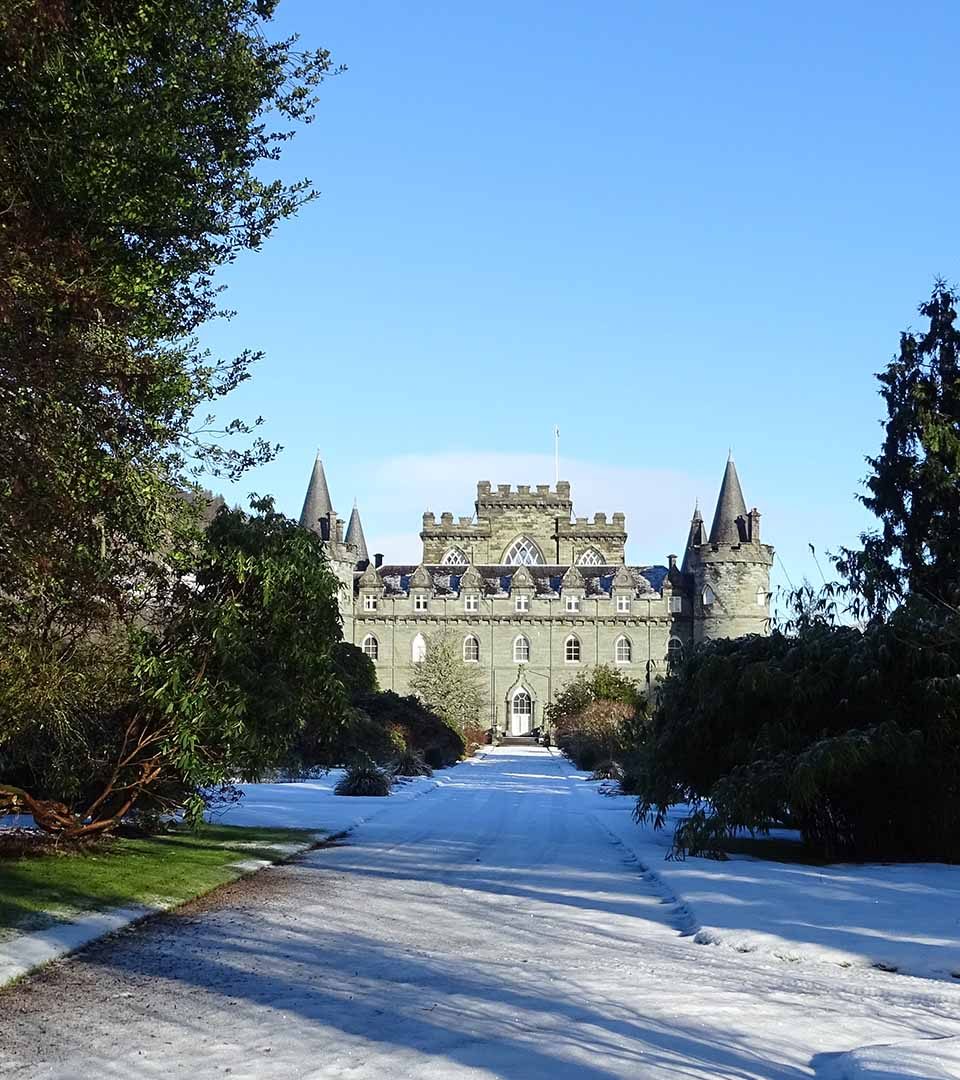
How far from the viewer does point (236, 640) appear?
47.7 ft

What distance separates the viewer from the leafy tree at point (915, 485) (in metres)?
24.9

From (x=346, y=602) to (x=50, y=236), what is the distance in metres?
73.3

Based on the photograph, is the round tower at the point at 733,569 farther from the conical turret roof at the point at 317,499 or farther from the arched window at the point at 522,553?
the conical turret roof at the point at 317,499

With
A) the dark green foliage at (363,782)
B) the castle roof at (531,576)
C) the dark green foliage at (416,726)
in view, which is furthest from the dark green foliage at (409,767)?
the castle roof at (531,576)

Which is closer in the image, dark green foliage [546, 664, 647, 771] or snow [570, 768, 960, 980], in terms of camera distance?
snow [570, 768, 960, 980]

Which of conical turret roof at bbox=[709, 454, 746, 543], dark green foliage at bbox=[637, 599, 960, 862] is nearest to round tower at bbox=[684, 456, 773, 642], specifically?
conical turret roof at bbox=[709, 454, 746, 543]

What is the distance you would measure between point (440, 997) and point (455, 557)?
81596mm

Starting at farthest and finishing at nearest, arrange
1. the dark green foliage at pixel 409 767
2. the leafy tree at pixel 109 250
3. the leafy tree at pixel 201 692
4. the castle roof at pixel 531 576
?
1. the castle roof at pixel 531 576
2. the dark green foliage at pixel 409 767
3. the leafy tree at pixel 201 692
4. the leafy tree at pixel 109 250

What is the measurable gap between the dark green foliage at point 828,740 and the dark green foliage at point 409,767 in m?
18.1

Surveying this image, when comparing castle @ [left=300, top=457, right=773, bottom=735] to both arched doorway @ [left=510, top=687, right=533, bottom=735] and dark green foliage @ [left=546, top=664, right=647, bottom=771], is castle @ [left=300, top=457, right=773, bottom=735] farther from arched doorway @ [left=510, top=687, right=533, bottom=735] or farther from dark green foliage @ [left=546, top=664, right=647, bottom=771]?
dark green foliage @ [left=546, top=664, right=647, bottom=771]

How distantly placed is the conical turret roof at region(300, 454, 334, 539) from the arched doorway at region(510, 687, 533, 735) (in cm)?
1633

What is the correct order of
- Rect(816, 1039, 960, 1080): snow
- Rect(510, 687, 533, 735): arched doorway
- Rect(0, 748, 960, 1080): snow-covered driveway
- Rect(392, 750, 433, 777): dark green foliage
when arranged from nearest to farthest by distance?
Rect(816, 1039, 960, 1080): snow, Rect(0, 748, 960, 1080): snow-covered driveway, Rect(392, 750, 433, 777): dark green foliage, Rect(510, 687, 533, 735): arched doorway

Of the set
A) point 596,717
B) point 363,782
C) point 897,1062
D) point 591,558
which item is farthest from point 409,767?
point 591,558

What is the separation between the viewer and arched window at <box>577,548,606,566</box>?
89000 millimetres
